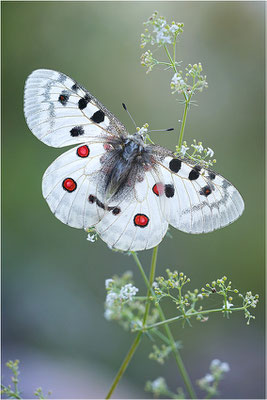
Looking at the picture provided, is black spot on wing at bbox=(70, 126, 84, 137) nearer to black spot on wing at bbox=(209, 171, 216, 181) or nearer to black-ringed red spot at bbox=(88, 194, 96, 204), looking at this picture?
black-ringed red spot at bbox=(88, 194, 96, 204)

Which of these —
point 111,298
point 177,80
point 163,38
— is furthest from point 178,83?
point 111,298

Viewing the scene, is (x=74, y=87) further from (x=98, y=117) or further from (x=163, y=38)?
(x=163, y=38)

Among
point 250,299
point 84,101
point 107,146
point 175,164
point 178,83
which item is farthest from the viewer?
point 107,146

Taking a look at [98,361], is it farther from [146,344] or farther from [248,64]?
[248,64]

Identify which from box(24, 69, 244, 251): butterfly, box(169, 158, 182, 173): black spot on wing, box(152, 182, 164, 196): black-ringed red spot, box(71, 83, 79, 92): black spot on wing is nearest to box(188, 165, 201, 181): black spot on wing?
box(24, 69, 244, 251): butterfly

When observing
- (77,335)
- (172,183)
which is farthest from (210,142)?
(172,183)

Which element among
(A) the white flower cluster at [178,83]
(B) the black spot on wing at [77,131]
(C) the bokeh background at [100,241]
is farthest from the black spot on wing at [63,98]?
(C) the bokeh background at [100,241]
